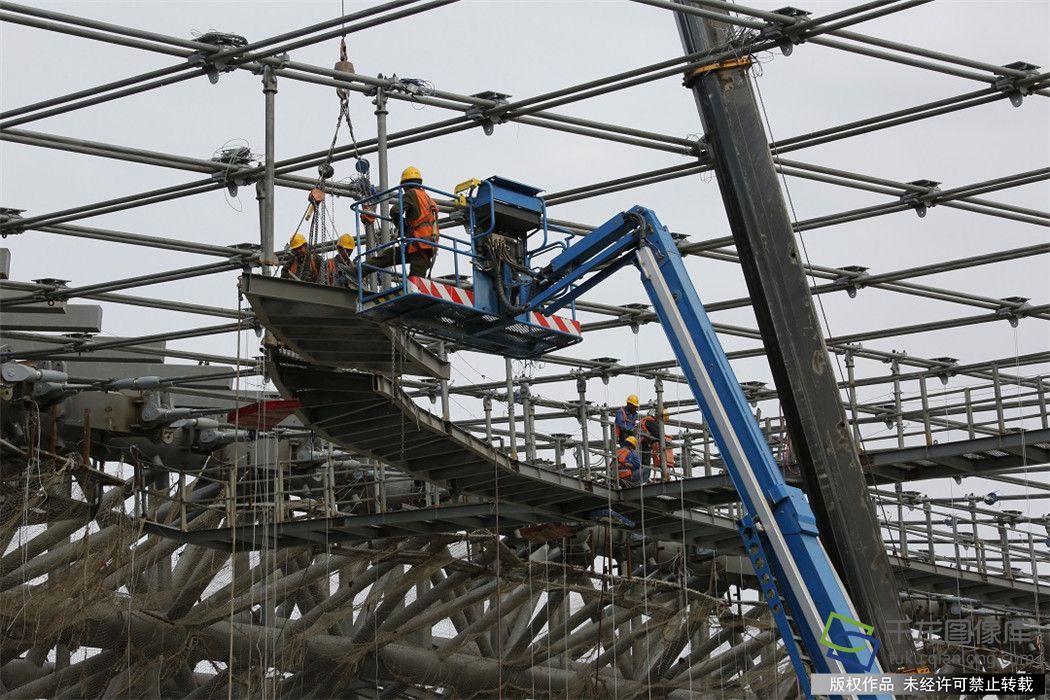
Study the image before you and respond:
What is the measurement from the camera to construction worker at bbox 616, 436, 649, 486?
3061 cm

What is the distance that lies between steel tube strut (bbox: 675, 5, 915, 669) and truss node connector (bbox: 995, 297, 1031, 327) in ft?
44.6

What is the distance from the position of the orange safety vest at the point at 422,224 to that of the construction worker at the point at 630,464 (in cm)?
1137

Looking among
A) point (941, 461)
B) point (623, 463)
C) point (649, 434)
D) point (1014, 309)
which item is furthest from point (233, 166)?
point (1014, 309)

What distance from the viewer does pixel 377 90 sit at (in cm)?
2180

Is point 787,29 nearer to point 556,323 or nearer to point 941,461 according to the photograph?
point 556,323

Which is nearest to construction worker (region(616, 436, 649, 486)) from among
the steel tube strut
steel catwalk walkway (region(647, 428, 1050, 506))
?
steel catwalk walkway (region(647, 428, 1050, 506))

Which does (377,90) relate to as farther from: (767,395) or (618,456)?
(767,395)

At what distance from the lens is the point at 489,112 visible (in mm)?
23406

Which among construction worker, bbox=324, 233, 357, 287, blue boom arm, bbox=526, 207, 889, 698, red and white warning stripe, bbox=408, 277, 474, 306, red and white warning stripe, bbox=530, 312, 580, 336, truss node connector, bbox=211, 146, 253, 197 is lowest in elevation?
blue boom arm, bbox=526, 207, 889, 698

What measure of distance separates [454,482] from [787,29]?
1052cm

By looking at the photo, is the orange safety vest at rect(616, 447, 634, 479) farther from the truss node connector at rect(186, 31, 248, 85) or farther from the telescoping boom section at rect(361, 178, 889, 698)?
the truss node connector at rect(186, 31, 248, 85)

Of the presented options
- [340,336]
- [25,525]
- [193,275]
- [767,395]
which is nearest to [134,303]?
[193,275]

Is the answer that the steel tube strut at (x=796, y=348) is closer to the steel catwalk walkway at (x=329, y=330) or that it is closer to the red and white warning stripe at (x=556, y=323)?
the red and white warning stripe at (x=556, y=323)

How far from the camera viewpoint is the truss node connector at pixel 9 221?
85.7 feet
